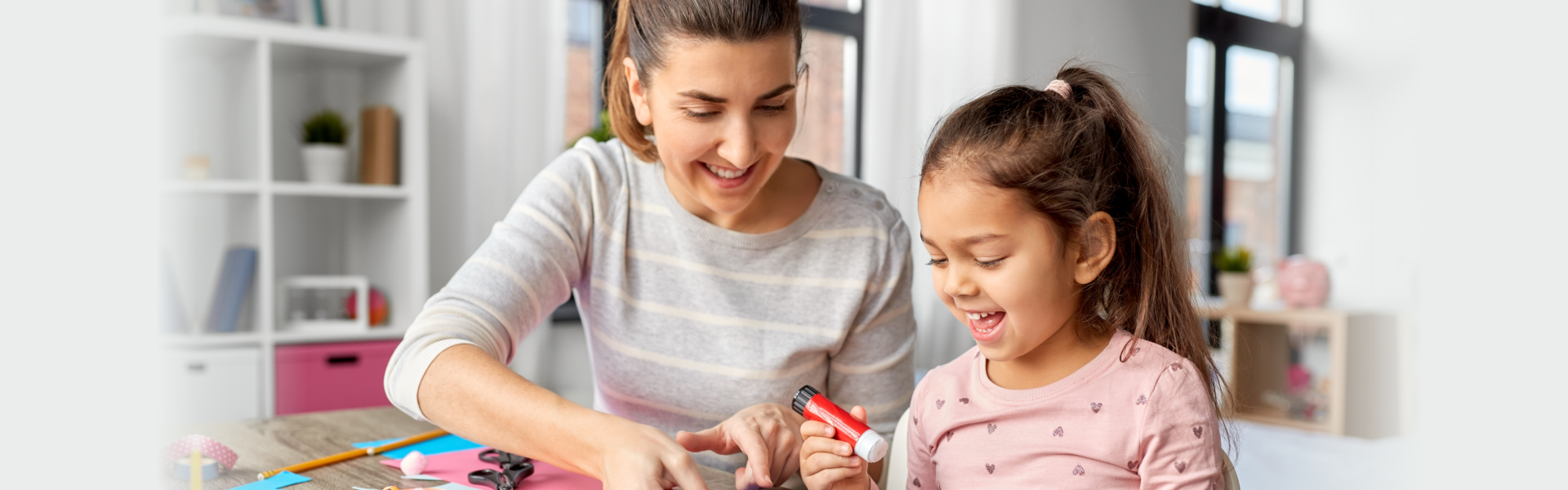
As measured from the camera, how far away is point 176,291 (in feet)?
7.31

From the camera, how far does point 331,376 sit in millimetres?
2277

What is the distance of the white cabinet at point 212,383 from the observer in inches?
83.8

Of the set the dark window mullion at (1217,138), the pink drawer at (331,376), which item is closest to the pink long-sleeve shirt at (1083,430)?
the pink drawer at (331,376)

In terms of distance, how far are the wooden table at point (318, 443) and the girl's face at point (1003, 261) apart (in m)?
0.29

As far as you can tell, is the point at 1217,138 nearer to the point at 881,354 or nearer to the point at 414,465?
the point at 881,354

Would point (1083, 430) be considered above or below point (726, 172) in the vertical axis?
below

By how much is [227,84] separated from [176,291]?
0.50m

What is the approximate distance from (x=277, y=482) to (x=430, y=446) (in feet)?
0.61

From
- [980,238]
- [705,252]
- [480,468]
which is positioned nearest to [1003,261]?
[980,238]

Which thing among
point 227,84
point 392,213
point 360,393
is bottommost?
point 360,393

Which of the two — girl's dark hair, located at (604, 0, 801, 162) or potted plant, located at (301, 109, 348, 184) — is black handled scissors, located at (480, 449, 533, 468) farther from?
potted plant, located at (301, 109, 348, 184)

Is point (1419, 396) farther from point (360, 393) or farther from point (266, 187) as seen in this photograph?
point (266, 187)

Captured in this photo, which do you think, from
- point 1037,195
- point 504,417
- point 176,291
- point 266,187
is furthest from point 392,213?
point 1037,195

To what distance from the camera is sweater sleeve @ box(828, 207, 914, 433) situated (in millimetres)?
1252
